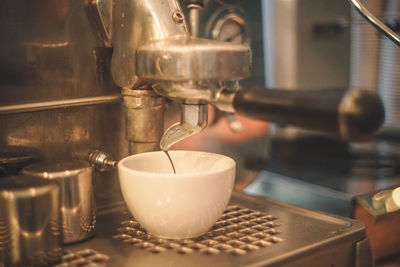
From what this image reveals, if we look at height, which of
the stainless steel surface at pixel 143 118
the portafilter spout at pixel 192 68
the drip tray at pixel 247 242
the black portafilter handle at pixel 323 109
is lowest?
the drip tray at pixel 247 242

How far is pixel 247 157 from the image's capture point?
2.95ft

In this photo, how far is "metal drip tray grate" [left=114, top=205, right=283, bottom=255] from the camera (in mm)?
524

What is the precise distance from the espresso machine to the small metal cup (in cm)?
2

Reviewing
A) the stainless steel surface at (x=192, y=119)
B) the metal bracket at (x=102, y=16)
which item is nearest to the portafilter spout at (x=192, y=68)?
the stainless steel surface at (x=192, y=119)

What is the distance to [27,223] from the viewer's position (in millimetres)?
467

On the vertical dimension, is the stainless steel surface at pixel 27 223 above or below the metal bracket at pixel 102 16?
below

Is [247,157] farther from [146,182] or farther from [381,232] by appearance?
[146,182]

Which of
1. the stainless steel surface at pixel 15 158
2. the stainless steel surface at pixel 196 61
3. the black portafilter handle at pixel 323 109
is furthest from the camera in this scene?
→ the stainless steel surface at pixel 15 158

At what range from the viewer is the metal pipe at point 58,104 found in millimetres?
596

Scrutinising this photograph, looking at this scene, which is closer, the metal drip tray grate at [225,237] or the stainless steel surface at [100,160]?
the metal drip tray grate at [225,237]

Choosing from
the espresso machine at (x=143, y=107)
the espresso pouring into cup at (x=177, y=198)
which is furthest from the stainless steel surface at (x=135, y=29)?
the espresso pouring into cup at (x=177, y=198)

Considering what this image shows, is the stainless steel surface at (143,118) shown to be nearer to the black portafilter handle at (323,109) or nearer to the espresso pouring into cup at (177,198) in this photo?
the espresso pouring into cup at (177,198)

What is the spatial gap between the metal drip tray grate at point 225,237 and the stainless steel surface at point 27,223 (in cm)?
10

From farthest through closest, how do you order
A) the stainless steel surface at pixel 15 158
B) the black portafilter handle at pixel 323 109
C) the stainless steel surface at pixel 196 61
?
the stainless steel surface at pixel 15 158, the stainless steel surface at pixel 196 61, the black portafilter handle at pixel 323 109
